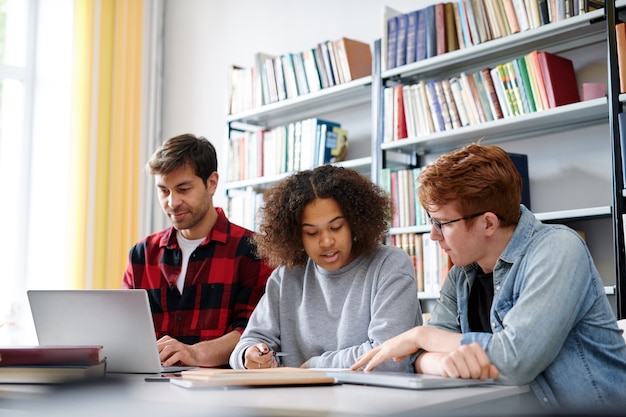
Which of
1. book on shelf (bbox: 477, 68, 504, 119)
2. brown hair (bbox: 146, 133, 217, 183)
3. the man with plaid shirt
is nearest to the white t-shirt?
the man with plaid shirt

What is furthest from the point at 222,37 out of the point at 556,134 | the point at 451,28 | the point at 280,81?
the point at 556,134

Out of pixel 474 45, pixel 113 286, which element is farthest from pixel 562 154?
pixel 113 286

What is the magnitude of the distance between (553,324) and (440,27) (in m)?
1.89

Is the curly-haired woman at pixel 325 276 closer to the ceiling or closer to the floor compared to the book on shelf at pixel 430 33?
closer to the floor

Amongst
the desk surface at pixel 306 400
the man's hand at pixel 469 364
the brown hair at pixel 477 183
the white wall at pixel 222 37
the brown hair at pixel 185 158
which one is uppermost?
the white wall at pixel 222 37

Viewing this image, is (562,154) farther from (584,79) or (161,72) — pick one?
(161,72)

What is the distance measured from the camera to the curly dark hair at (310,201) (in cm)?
186

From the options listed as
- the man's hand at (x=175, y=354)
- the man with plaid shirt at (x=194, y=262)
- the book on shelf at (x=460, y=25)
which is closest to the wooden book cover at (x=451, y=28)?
the book on shelf at (x=460, y=25)

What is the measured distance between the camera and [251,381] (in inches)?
47.1

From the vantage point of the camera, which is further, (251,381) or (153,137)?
(153,137)

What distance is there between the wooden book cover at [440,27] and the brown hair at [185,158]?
3.63 feet

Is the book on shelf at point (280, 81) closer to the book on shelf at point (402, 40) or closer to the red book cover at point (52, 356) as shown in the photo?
the book on shelf at point (402, 40)

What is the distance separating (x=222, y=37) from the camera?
14.0 ft

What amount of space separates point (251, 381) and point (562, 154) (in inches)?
78.3
